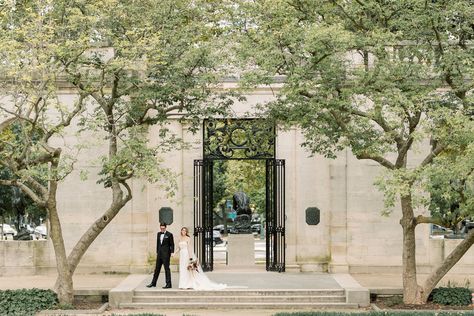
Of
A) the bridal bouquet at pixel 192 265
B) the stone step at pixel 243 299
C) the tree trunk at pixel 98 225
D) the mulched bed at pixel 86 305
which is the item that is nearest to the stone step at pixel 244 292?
the stone step at pixel 243 299

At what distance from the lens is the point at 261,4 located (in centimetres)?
2122

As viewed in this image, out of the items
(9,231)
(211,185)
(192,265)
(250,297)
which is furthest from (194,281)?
(9,231)

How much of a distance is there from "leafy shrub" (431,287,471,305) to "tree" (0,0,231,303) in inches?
269

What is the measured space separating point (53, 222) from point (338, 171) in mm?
10208

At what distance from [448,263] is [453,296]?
2.83ft

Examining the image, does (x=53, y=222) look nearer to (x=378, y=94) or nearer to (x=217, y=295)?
(x=217, y=295)

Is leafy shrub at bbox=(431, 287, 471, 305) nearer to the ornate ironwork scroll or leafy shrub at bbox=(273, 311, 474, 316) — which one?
leafy shrub at bbox=(273, 311, 474, 316)

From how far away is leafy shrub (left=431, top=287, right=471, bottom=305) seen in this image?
69.2 ft

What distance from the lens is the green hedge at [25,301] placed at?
20125 millimetres

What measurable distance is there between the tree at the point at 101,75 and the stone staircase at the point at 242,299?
2.06m

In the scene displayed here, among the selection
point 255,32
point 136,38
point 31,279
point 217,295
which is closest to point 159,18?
point 136,38

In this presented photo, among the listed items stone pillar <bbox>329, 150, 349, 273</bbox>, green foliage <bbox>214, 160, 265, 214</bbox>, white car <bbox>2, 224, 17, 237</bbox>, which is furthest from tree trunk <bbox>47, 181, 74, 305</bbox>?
white car <bbox>2, 224, 17, 237</bbox>

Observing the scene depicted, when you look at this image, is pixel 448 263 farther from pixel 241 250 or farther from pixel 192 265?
pixel 241 250

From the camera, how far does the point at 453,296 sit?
21125 millimetres
